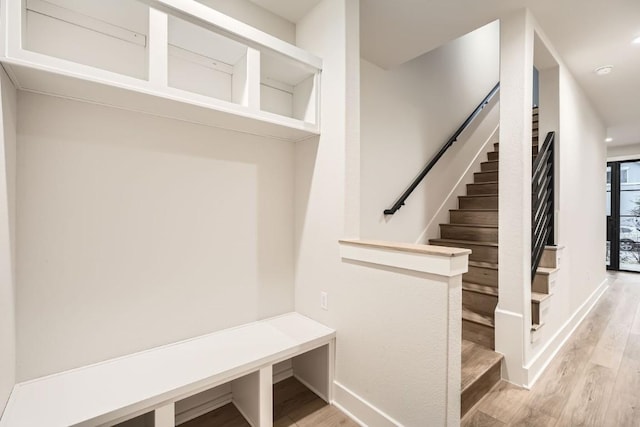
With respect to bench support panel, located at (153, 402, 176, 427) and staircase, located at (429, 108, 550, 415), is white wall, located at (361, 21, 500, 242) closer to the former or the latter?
staircase, located at (429, 108, 550, 415)

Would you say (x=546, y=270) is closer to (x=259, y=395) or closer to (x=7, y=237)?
(x=259, y=395)

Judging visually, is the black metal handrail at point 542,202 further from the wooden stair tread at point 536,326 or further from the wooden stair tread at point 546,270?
the wooden stair tread at point 536,326

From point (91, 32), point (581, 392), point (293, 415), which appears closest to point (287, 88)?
point (91, 32)

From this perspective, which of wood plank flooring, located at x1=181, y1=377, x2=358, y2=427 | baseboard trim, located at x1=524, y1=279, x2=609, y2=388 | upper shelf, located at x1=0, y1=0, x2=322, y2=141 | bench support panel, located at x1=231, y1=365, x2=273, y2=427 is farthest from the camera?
baseboard trim, located at x1=524, y1=279, x2=609, y2=388

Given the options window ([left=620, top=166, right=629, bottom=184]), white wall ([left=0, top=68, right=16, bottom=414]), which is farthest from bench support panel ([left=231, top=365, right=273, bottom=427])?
window ([left=620, top=166, right=629, bottom=184])

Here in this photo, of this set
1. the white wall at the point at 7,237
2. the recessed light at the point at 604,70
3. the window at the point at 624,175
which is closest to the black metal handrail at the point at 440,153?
the recessed light at the point at 604,70

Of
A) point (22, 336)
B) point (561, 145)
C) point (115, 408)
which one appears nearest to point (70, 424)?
point (115, 408)

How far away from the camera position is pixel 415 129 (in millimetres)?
2994

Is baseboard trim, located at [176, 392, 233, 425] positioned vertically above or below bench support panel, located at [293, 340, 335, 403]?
below

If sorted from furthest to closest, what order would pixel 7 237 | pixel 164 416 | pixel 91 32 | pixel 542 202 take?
pixel 542 202
pixel 91 32
pixel 164 416
pixel 7 237

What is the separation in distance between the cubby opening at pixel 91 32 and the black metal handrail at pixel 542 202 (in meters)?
2.61

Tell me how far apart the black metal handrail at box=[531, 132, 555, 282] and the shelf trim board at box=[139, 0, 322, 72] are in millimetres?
1864

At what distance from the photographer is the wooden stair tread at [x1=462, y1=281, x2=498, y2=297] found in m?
2.38

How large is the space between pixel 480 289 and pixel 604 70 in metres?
2.43
